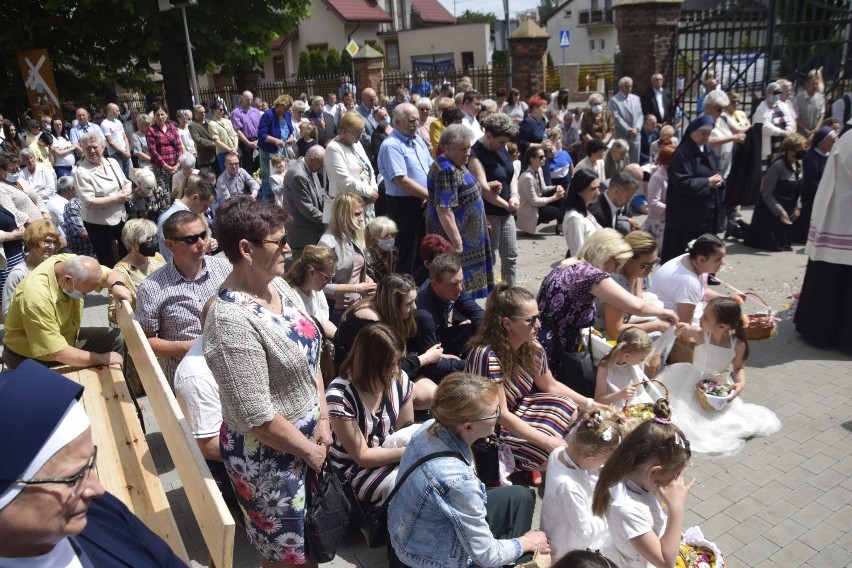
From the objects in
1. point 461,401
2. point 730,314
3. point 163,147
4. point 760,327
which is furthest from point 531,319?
point 163,147

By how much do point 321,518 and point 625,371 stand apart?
251 centimetres

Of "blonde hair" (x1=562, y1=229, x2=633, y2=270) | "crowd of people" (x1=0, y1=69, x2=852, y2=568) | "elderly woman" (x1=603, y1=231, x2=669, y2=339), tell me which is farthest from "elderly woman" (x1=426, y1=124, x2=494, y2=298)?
"elderly woman" (x1=603, y1=231, x2=669, y2=339)

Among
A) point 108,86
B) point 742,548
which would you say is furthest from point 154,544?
point 108,86

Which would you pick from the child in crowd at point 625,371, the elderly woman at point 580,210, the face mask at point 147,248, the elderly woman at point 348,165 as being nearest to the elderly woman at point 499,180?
the elderly woman at point 580,210

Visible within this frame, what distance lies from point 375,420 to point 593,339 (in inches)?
75.7

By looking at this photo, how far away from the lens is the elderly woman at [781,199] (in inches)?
325

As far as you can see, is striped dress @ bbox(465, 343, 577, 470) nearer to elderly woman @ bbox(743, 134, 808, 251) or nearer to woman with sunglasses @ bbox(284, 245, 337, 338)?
woman with sunglasses @ bbox(284, 245, 337, 338)

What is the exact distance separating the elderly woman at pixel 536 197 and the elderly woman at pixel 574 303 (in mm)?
4456

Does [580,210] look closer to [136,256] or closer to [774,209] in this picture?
[774,209]

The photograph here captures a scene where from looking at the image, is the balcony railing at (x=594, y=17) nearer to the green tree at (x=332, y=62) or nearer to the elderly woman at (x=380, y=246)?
the green tree at (x=332, y=62)

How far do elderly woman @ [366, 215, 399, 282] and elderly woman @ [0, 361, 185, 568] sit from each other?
166 inches

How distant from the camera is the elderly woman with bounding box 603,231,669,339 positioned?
16.4 feet

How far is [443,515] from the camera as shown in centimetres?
278

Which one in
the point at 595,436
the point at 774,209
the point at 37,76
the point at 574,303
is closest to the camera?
the point at 595,436
